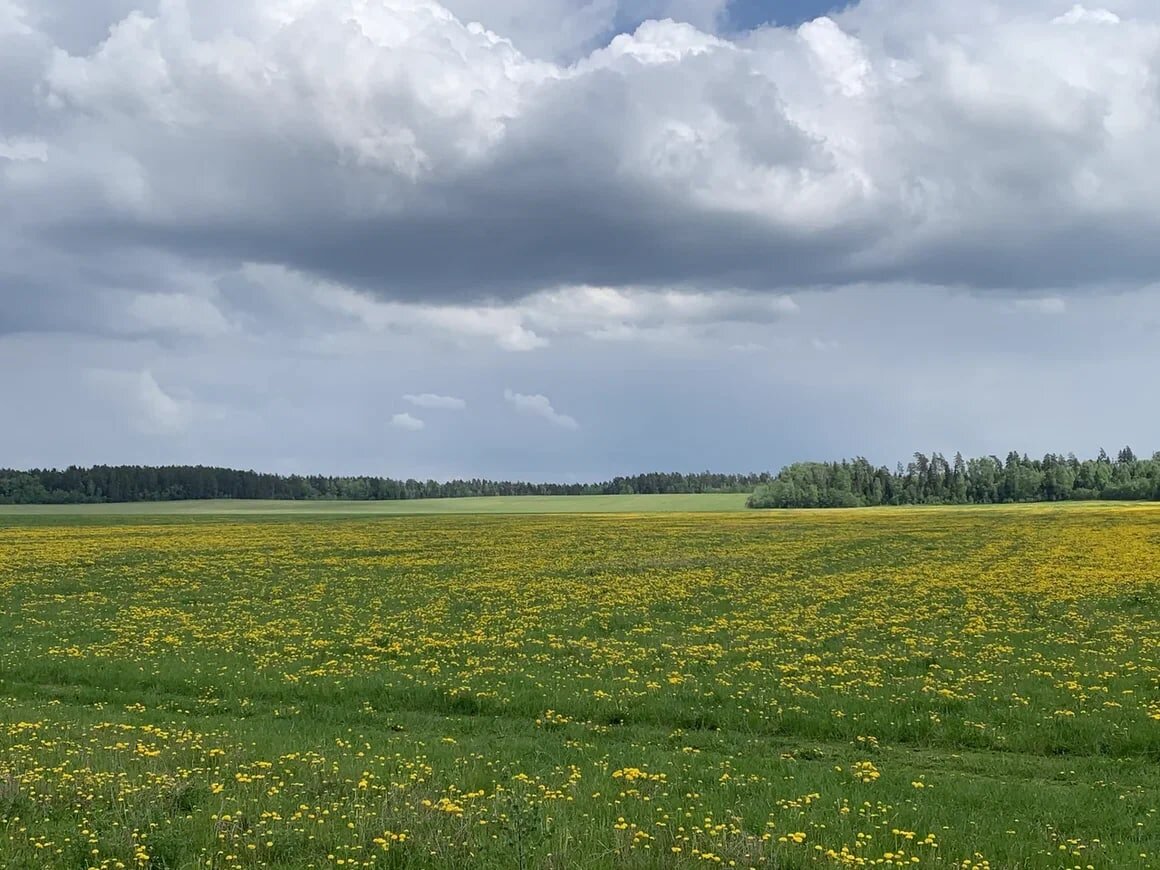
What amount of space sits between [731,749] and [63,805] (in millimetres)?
10144

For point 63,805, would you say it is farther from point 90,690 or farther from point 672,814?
point 90,690

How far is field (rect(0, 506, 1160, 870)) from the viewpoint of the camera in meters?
9.93

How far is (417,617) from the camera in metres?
31.6

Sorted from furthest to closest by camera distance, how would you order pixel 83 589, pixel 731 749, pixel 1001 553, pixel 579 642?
1. pixel 1001 553
2. pixel 83 589
3. pixel 579 642
4. pixel 731 749

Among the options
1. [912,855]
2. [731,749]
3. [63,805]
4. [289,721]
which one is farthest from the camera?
[289,721]

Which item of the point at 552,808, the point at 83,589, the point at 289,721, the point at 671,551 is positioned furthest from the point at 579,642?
the point at 671,551

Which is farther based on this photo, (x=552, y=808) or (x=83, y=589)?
(x=83, y=589)

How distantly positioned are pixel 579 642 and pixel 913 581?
2181cm

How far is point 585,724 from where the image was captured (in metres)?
17.2

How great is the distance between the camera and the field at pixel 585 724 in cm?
993

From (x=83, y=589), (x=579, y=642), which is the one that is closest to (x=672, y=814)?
(x=579, y=642)

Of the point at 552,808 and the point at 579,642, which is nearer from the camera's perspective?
the point at 552,808

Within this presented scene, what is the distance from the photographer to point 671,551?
63375mm

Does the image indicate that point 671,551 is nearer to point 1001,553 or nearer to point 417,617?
point 1001,553
